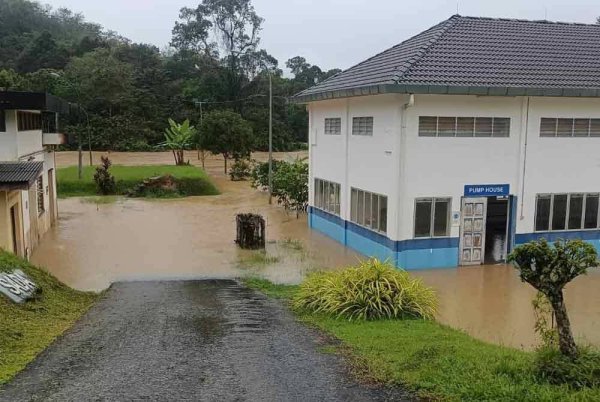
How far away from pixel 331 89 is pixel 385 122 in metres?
3.94

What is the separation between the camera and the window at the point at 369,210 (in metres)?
17.3

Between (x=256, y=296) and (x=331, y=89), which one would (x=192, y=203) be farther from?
(x=256, y=296)

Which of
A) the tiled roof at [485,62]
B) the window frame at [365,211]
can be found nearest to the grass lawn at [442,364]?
the window frame at [365,211]

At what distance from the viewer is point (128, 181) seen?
35281mm

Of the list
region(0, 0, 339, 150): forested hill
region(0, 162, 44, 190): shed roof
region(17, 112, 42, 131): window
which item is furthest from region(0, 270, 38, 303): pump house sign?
region(0, 0, 339, 150): forested hill

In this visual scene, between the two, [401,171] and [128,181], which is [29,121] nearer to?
[401,171]

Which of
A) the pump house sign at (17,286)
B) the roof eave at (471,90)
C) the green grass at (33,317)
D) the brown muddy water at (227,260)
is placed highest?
the roof eave at (471,90)

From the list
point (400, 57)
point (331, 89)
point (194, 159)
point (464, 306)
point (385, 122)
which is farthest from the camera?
point (194, 159)

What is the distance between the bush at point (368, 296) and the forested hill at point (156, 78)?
4536cm

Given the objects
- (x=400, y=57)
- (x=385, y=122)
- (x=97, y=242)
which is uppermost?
(x=400, y=57)

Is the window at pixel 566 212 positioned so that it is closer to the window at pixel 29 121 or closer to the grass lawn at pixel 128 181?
the window at pixel 29 121

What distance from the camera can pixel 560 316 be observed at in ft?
21.4

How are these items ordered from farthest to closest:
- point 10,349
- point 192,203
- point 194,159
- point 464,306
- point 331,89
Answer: point 194,159, point 192,203, point 331,89, point 464,306, point 10,349

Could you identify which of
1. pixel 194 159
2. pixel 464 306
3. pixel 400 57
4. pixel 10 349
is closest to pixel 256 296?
pixel 464 306
